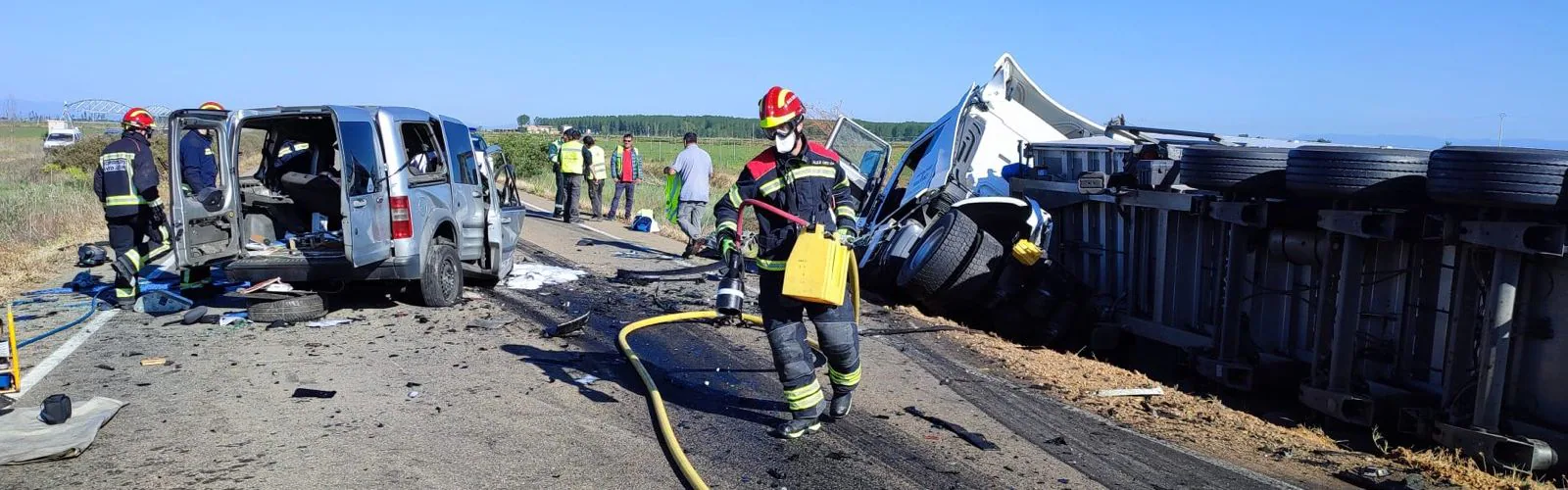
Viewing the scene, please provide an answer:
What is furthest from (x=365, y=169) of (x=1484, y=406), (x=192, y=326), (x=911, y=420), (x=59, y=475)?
(x=1484, y=406)

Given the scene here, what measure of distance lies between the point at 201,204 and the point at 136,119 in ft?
4.59

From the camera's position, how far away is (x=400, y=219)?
26.2 feet

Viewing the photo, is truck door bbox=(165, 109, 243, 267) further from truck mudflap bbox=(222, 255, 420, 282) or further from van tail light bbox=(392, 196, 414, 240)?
van tail light bbox=(392, 196, 414, 240)

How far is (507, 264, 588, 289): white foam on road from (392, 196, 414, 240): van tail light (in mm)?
2101

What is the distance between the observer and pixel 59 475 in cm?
446

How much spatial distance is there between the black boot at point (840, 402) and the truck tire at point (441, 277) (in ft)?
13.7

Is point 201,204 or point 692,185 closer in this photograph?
point 201,204

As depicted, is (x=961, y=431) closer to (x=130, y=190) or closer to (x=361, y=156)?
(x=361, y=156)

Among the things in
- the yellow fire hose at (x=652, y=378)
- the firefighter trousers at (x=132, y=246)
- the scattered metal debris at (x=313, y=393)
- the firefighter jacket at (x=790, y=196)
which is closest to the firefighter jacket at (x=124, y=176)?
the firefighter trousers at (x=132, y=246)

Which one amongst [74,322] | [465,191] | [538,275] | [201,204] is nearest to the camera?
[74,322]

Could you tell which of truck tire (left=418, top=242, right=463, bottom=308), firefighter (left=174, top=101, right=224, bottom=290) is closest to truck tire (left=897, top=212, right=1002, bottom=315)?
truck tire (left=418, top=242, right=463, bottom=308)

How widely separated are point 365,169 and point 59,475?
3.78 m

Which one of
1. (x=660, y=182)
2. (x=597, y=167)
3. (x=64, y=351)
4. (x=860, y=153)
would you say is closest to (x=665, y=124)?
(x=660, y=182)

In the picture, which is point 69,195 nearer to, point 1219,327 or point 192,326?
point 192,326
